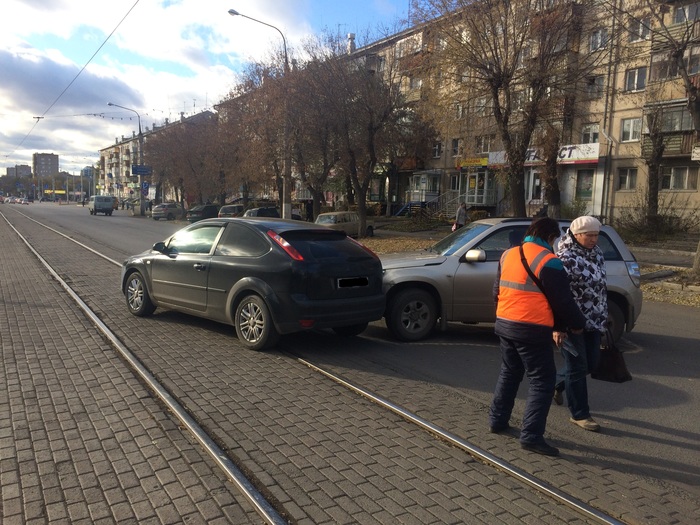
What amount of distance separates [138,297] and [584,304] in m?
6.25

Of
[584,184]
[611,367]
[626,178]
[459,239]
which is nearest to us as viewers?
[611,367]

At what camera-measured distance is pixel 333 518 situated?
3086mm

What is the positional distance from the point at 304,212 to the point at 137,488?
36715 mm

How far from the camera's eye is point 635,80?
33031 mm

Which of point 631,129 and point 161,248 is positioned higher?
point 631,129

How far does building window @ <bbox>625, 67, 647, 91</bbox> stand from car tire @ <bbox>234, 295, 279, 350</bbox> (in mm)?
32736

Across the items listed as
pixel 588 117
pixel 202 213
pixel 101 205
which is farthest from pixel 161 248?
pixel 101 205

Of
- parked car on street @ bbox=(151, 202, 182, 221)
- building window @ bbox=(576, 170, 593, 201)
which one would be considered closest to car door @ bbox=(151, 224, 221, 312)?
building window @ bbox=(576, 170, 593, 201)

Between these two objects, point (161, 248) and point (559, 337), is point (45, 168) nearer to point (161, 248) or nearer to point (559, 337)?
point (161, 248)

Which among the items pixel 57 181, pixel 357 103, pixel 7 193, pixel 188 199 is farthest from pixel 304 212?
pixel 7 193

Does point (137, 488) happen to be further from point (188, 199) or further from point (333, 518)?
point (188, 199)

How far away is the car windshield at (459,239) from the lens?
7.46 m

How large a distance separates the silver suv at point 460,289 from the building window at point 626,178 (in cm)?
3062

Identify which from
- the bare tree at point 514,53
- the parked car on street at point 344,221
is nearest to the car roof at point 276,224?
the bare tree at point 514,53
